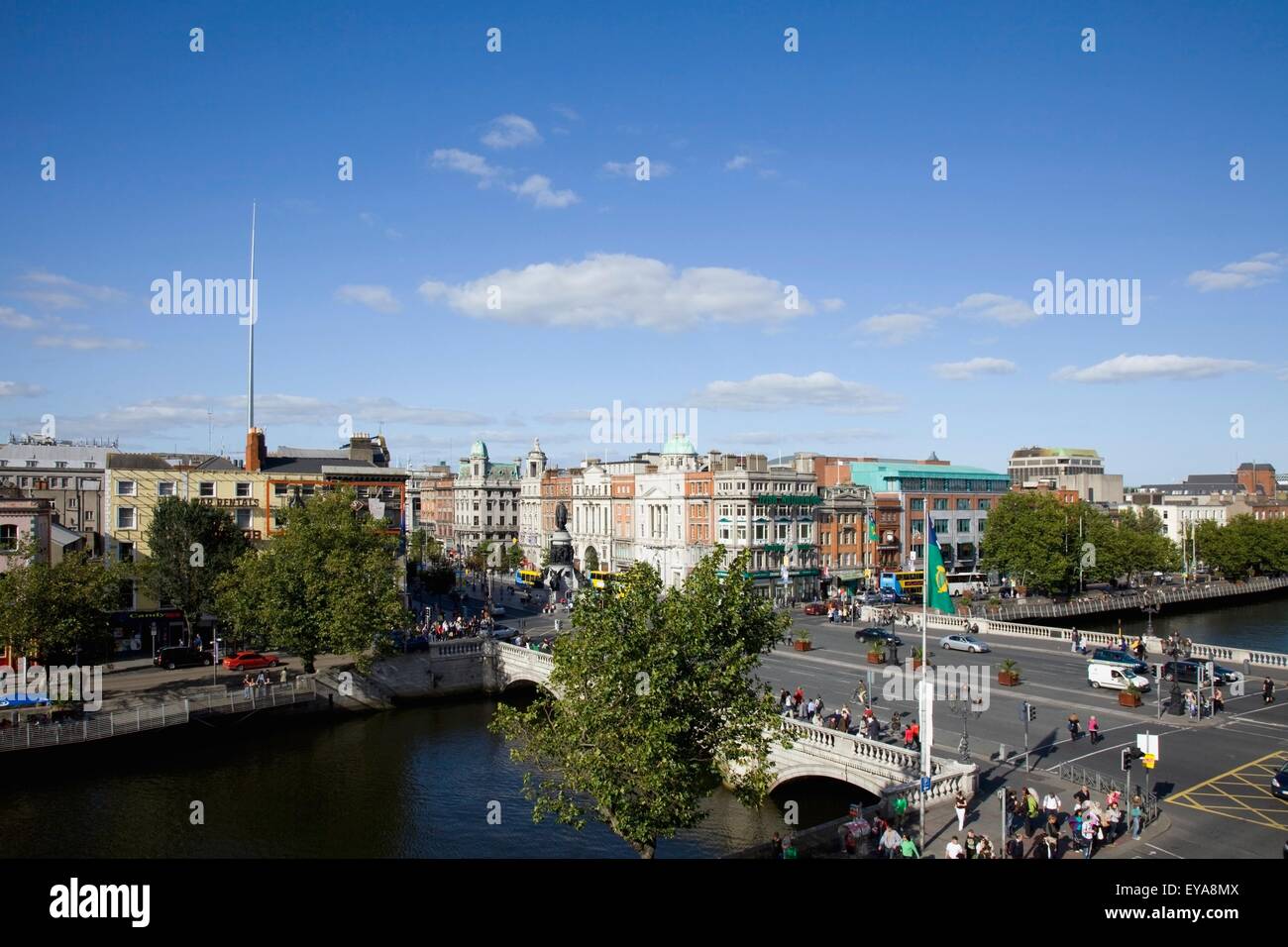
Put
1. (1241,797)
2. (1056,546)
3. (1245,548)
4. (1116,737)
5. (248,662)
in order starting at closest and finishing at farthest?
(1241,797) → (1116,737) → (248,662) → (1056,546) → (1245,548)

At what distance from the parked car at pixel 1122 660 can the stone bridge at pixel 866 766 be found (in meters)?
18.9

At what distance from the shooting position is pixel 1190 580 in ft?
366

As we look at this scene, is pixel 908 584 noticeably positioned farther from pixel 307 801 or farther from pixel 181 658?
pixel 307 801

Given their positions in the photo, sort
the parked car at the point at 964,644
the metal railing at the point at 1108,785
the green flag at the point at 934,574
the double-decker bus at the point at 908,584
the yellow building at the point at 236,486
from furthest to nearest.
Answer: the double-decker bus at the point at 908,584, the yellow building at the point at 236,486, the parked car at the point at 964,644, the green flag at the point at 934,574, the metal railing at the point at 1108,785

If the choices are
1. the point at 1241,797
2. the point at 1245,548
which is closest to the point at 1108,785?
the point at 1241,797

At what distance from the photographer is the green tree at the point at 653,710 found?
2392 centimetres

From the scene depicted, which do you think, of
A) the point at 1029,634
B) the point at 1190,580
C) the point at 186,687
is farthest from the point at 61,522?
the point at 1190,580

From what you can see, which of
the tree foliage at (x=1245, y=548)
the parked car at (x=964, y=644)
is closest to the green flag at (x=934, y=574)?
the parked car at (x=964, y=644)

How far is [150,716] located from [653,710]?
33843mm

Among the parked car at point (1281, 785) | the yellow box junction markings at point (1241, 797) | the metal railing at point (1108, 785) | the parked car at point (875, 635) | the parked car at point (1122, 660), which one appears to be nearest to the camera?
the metal railing at point (1108, 785)

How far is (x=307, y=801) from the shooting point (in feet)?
129

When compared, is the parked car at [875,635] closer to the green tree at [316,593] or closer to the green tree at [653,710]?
the green tree at [316,593]
